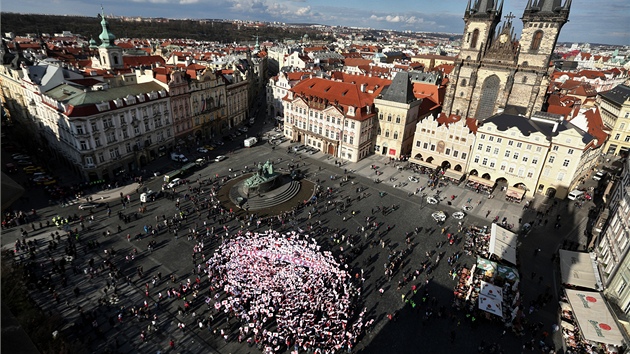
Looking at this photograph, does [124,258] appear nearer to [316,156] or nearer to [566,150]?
[316,156]

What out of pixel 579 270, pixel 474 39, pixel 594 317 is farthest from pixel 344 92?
pixel 594 317

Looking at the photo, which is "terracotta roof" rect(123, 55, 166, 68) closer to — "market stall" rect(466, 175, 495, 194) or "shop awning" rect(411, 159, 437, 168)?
"shop awning" rect(411, 159, 437, 168)

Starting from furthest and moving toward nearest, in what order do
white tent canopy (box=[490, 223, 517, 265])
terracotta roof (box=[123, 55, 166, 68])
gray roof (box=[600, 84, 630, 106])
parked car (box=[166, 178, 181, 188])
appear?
terracotta roof (box=[123, 55, 166, 68])
gray roof (box=[600, 84, 630, 106])
parked car (box=[166, 178, 181, 188])
white tent canopy (box=[490, 223, 517, 265])

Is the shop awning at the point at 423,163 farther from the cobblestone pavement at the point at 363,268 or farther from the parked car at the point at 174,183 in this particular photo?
the parked car at the point at 174,183

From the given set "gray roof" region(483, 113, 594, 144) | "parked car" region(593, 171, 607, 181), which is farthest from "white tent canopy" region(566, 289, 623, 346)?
"parked car" region(593, 171, 607, 181)

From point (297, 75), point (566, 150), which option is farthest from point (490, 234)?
point (297, 75)

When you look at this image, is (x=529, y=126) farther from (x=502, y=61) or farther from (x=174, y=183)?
(x=174, y=183)

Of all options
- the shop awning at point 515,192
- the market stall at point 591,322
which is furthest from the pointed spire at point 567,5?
the market stall at point 591,322
